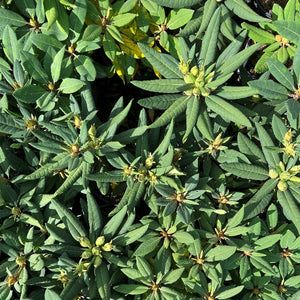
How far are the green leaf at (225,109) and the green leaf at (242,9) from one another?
568 millimetres

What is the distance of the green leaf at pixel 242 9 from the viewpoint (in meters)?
1.98

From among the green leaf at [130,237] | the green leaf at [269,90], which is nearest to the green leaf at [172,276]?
the green leaf at [130,237]

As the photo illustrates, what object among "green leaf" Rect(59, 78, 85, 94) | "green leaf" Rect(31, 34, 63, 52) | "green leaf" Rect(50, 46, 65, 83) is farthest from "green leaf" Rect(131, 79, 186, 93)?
"green leaf" Rect(31, 34, 63, 52)

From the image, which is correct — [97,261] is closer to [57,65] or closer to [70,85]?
[70,85]

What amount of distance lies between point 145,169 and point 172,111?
34cm

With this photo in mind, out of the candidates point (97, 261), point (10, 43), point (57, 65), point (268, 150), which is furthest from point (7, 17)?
point (268, 150)

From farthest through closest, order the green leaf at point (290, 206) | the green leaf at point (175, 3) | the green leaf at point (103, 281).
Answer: the green leaf at point (175, 3) < the green leaf at point (290, 206) < the green leaf at point (103, 281)

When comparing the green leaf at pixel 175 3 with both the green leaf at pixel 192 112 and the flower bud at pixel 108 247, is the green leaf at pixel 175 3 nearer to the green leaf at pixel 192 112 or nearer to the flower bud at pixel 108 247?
the green leaf at pixel 192 112

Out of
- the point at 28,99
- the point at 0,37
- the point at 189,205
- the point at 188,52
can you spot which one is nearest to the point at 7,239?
the point at 28,99

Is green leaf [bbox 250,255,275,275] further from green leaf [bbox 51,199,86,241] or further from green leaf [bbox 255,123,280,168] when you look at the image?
green leaf [bbox 51,199,86,241]

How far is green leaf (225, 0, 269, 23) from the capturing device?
198cm

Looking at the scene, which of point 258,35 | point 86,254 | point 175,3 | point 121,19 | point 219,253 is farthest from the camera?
point 258,35

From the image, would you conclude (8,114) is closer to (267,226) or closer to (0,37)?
(0,37)

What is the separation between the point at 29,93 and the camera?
72.4 inches
